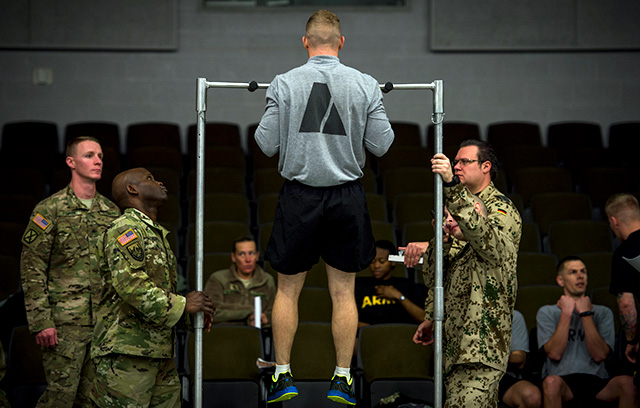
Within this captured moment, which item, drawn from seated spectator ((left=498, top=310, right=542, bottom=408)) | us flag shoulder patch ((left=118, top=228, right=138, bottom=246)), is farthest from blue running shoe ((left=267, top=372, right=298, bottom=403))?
seated spectator ((left=498, top=310, right=542, bottom=408))

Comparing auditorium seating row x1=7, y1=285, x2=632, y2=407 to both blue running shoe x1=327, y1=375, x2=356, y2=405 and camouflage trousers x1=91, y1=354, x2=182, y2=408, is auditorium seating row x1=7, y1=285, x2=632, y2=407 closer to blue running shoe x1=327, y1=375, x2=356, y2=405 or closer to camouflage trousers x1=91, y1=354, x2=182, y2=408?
camouflage trousers x1=91, y1=354, x2=182, y2=408

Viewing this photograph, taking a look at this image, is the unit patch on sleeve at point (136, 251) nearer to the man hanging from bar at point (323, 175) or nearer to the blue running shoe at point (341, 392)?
the man hanging from bar at point (323, 175)

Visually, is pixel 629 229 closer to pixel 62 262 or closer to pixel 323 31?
pixel 323 31

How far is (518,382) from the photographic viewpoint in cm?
449

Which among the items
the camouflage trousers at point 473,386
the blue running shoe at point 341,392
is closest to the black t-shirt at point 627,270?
the camouflage trousers at point 473,386

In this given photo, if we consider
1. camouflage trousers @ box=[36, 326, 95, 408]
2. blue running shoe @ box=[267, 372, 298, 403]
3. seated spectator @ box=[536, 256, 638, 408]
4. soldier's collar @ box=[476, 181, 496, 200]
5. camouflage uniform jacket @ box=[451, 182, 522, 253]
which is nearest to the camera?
blue running shoe @ box=[267, 372, 298, 403]

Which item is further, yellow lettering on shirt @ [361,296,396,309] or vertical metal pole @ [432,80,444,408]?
yellow lettering on shirt @ [361,296,396,309]

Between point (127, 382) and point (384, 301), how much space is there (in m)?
2.27

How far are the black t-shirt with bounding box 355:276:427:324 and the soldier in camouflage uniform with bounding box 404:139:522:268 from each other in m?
1.69

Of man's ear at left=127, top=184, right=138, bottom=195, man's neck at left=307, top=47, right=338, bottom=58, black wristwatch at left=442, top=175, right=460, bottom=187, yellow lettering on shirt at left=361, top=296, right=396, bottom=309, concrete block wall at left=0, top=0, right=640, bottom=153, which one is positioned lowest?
yellow lettering on shirt at left=361, top=296, right=396, bottom=309

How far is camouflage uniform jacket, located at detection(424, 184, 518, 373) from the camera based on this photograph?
315cm

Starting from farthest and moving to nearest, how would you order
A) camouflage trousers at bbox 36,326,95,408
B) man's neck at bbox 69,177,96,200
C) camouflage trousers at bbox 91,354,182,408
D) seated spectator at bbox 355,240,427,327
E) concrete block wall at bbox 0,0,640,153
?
concrete block wall at bbox 0,0,640,153 < seated spectator at bbox 355,240,427,327 < man's neck at bbox 69,177,96,200 < camouflage trousers at bbox 36,326,95,408 < camouflage trousers at bbox 91,354,182,408

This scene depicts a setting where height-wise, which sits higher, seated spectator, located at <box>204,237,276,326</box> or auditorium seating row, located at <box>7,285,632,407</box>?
seated spectator, located at <box>204,237,276,326</box>

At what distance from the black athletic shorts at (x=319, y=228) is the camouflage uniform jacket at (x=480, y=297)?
37 centimetres
